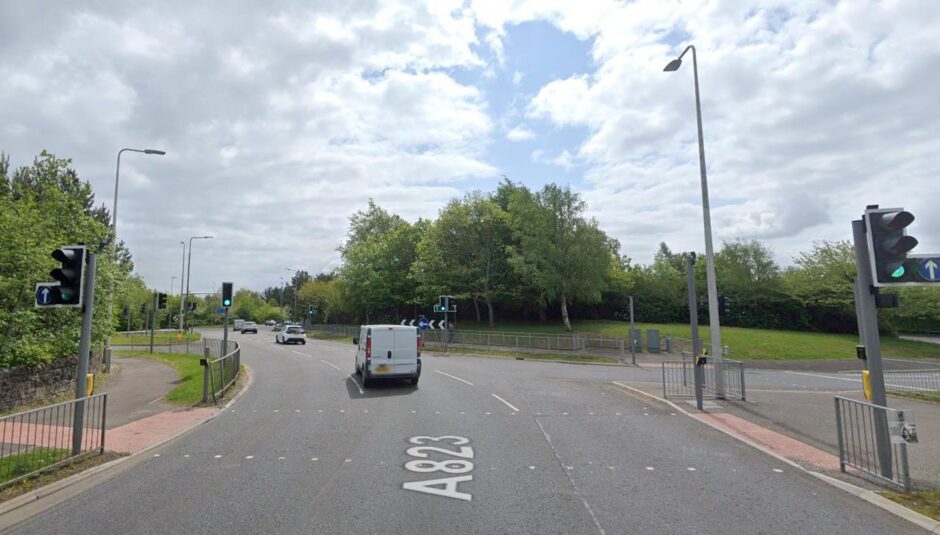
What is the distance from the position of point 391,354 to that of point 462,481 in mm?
9824

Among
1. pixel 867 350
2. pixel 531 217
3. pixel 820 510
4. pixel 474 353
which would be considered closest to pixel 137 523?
pixel 820 510

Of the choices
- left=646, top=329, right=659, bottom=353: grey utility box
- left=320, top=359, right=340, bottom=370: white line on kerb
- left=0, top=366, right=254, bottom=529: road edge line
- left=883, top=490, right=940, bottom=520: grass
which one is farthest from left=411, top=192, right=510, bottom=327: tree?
left=883, top=490, right=940, bottom=520: grass

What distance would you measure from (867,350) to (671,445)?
323cm

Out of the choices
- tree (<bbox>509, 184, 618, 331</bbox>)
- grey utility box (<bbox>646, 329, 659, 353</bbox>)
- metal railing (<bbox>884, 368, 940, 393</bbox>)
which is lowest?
metal railing (<bbox>884, 368, 940, 393</bbox>)

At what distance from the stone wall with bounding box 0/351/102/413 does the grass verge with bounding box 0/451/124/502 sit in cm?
679

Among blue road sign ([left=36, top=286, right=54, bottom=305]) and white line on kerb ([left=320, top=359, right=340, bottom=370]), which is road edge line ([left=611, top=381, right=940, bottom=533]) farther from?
white line on kerb ([left=320, top=359, right=340, bottom=370])

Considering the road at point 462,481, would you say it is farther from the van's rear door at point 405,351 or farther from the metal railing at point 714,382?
the van's rear door at point 405,351

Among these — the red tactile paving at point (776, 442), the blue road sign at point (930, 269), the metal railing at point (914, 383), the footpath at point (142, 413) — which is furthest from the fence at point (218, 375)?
the metal railing at point (914, 383)

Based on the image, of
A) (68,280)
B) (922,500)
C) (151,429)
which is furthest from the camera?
(151,429)

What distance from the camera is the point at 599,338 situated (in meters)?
35.2

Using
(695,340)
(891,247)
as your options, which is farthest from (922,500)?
(695,340)

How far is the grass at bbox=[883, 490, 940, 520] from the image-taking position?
19.0ft

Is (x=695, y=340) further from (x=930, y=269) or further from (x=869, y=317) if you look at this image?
(x=930, y=269)

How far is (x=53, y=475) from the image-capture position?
291 inches
